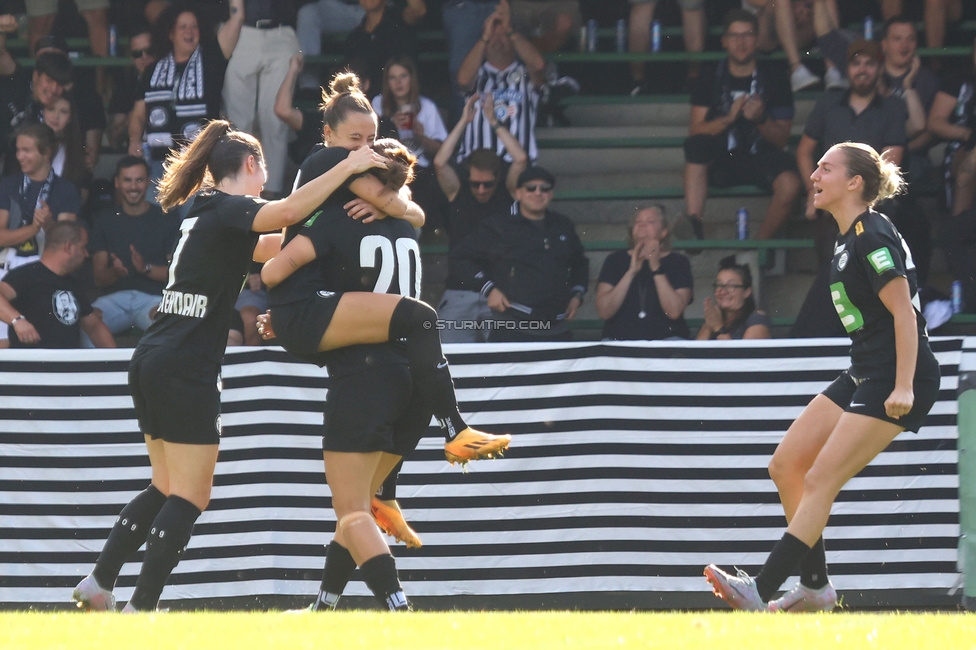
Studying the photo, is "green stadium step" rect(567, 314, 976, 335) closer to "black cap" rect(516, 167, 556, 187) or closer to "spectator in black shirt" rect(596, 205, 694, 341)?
"spectator in black shirt" rect(596, 205, 694, 341)

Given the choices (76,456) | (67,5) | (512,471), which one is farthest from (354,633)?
(67,5)

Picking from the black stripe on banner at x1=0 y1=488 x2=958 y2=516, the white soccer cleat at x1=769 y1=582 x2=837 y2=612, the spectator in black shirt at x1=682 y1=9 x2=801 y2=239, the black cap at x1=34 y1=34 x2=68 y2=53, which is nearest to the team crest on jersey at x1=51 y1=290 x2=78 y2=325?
the black stripe on banner at x1=0 y1=488 x2=958 y2=516

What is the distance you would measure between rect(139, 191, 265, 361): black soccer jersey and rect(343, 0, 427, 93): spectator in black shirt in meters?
5.29

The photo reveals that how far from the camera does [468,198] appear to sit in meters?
9.18

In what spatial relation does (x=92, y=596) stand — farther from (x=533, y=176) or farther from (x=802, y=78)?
(x=802, y=78)

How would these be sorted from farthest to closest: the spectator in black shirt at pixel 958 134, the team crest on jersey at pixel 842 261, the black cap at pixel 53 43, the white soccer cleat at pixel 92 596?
the black cap at pixel 53 43 → the spectator in black shirt at pixel 958 134 → the team crest on jersey at pixel 842 261 → the white soccer cleat at pixel 92 596

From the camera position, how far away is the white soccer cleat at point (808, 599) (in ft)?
17.0

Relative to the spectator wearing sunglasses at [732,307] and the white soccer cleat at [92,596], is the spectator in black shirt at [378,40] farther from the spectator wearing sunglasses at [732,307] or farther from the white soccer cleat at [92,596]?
the white soccer cleat at [92,596]

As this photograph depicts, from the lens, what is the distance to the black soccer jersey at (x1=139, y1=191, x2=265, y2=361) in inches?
185

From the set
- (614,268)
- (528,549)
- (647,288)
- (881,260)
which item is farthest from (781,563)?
(614,268)

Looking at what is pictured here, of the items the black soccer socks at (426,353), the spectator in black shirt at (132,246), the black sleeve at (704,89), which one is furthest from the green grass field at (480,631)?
the black sleeve at (704,89)

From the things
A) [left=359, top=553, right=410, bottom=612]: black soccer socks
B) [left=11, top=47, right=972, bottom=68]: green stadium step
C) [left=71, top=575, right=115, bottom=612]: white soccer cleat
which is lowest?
[left=71, top=575, right=115, bottom=612]: white soccer cleat

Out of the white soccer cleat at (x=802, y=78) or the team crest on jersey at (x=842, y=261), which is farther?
the white soccer cleat at (x=802, y=78)

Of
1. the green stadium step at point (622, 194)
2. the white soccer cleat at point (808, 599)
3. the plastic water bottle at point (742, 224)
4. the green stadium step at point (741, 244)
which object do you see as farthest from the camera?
the green stadium step at point (622, 194)
